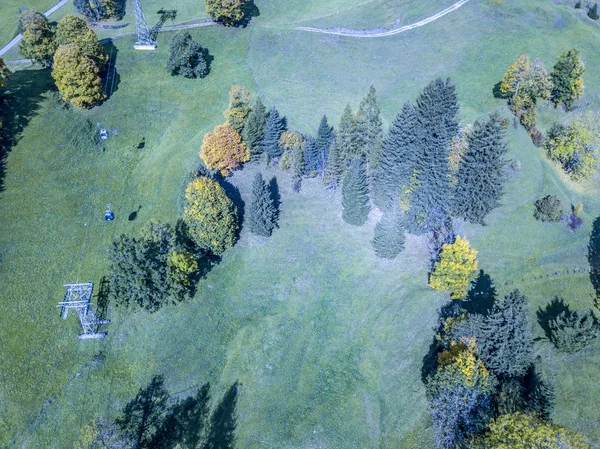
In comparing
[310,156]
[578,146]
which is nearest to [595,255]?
[578,146]

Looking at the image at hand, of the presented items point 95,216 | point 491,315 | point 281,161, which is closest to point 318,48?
point 281,161

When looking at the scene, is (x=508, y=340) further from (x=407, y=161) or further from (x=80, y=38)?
(x=80, y=38)

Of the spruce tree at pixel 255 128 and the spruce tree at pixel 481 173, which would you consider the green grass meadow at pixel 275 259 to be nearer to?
the spruce tree at pixel 481 173

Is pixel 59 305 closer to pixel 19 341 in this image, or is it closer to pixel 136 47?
pixel 19 341

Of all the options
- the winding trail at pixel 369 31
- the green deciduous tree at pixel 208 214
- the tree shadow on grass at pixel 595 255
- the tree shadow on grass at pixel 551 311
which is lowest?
the tree shadow on grass at pixel 551 311

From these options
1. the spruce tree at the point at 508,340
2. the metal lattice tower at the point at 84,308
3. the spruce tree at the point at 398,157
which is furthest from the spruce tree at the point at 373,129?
the metal lattice tower at the point at 84,308

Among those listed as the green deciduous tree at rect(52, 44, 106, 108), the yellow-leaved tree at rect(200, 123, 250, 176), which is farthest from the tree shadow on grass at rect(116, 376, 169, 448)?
the green deciduous tree at rect(52, 44, 106, 108)
